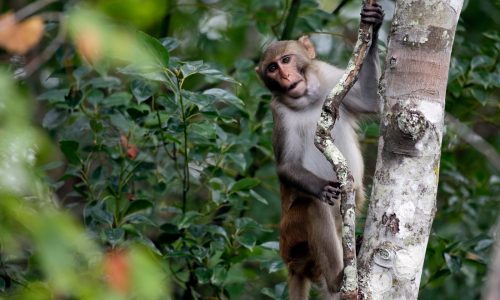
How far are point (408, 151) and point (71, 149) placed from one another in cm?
288

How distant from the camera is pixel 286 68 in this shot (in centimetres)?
633

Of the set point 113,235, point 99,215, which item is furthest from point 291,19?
point 113,235

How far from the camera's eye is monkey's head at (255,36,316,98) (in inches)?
248

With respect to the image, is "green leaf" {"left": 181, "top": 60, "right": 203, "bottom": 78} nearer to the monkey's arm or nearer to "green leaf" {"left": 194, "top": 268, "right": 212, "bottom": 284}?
the monkey's arm

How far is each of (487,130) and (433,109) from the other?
19.3 ft

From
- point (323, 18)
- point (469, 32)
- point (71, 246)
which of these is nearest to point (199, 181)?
point (323, 18)

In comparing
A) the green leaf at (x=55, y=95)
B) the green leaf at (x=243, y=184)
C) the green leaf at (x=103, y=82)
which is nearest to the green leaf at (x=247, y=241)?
the green leaf at (x=243, y=184)

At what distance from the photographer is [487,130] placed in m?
9.95

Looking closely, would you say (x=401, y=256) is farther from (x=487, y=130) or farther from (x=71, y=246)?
(x=487, y=130)

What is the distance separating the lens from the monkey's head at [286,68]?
6.31m

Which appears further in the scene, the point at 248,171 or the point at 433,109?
the point at 248,171

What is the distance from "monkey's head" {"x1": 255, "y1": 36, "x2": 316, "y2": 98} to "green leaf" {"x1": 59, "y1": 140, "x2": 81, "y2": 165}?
4.92 feet

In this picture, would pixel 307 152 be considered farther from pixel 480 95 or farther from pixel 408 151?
pixel 408 151

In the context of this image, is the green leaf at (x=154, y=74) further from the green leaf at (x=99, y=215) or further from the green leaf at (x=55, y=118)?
the green leaf at (x=55, y=118)
